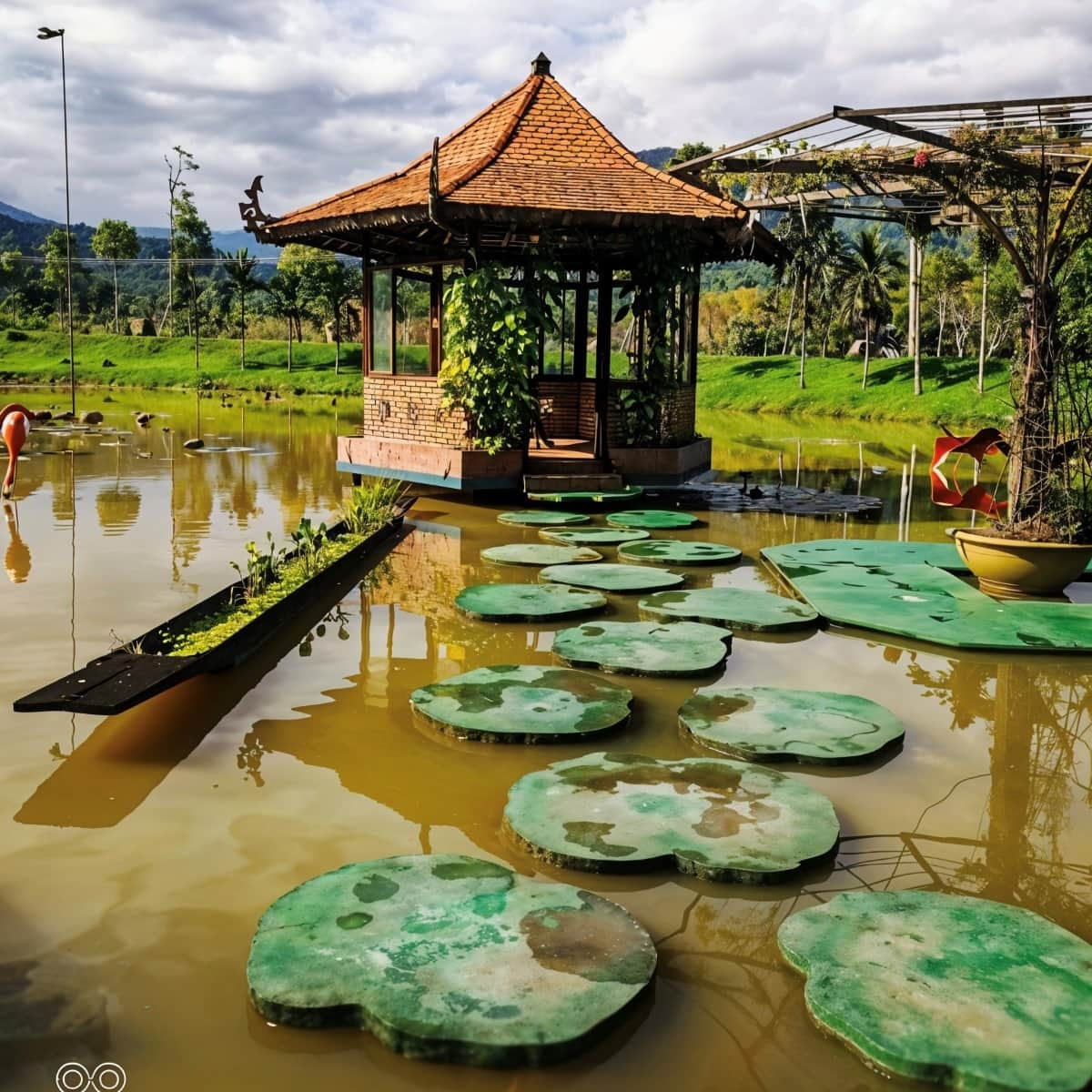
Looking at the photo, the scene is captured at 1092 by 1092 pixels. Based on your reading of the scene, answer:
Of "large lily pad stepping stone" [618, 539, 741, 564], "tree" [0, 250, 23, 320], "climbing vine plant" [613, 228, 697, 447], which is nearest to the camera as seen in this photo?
"large lily pad stepping stone" [618, 539, 741, 564]

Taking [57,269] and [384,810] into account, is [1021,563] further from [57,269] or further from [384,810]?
[57,269]

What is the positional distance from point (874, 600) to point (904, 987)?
5032mm

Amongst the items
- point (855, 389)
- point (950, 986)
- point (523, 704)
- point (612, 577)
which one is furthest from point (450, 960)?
point (855, 389)

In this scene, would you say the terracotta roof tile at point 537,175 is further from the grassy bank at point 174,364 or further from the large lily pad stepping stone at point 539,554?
the grassy bank at point 174,364

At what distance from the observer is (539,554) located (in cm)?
918

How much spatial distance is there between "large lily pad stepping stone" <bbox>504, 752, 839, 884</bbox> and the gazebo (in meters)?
8.03

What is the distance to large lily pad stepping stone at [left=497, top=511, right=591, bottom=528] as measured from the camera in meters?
11.0

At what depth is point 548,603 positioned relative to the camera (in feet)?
24.1

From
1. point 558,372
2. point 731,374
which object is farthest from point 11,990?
point 731,374

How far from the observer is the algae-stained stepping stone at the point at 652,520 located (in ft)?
36.0

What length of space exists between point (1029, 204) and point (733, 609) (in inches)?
177

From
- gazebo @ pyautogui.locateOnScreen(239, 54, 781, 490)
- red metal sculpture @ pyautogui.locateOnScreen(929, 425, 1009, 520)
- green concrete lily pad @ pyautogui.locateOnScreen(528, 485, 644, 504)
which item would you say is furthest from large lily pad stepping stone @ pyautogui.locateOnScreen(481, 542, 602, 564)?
gazebo @ pyautogui.locateOnScreen(239, 54, 781, 490)

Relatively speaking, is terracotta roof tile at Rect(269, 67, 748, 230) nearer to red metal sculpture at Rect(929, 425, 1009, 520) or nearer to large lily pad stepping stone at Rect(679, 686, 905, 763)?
red metal sculpture at Rect(929, 425, 1009, 520)

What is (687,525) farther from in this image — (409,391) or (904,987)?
(904,987)
